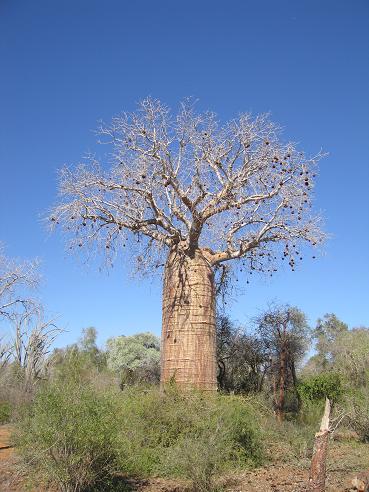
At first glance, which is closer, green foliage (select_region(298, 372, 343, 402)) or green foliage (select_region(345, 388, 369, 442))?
green foliage (select_region(345, 388, 369, 442))

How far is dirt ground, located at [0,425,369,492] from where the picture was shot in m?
5.99

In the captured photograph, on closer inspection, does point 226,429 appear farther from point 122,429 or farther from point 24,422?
point 24,422

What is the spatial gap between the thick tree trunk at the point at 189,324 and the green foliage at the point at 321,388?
5070mm

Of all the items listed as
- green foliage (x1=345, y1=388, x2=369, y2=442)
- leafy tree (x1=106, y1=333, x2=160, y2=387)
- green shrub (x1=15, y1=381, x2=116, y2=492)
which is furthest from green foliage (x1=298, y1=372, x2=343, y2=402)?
leafy tree (x1=106, y1=333, x2=160, y2=387)

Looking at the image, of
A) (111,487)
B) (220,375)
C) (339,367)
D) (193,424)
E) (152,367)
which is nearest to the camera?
(111,487)

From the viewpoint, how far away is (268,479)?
21.6 ft

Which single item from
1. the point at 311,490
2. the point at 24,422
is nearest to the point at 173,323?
the point at 24,422

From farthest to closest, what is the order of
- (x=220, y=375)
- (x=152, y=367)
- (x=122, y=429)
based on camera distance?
(x=152, y=367) < (x=220, y=375) < (x=122, y=429)

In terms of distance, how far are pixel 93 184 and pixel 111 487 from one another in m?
5.70

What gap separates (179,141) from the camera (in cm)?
976

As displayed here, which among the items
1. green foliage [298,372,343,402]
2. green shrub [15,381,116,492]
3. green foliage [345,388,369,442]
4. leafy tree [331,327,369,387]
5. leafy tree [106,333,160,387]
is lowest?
green shrub [15,381,116,492]

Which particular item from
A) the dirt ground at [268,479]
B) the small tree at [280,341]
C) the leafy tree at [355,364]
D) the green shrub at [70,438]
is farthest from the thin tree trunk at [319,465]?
the leafy tree at [355,364]

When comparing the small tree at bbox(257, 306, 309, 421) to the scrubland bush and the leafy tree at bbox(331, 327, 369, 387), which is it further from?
the scrubland bush

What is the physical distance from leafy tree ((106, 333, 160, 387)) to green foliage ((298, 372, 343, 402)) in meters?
14.7
